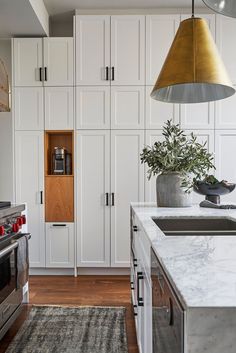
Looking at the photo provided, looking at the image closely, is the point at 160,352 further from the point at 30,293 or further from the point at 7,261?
the point at 30,293

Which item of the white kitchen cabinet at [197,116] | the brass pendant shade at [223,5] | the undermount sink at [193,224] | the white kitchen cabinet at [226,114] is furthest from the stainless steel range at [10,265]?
the white kitchen cabinet at [226,114]

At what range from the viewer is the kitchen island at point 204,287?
53 centimetres

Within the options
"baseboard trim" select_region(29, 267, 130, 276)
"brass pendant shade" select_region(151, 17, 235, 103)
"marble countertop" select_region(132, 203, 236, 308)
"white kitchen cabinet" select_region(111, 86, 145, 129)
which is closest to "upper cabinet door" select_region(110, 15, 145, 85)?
"white kitchen cabinet" select_region(111, 86, 145, 129)

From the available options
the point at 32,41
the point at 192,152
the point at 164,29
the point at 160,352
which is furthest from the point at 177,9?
the point at 160,352

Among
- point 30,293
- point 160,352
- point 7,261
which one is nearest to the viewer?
point 160,352

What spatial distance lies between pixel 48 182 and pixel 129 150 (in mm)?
961

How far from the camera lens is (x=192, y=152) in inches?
88.6

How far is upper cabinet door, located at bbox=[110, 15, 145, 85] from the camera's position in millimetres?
3596

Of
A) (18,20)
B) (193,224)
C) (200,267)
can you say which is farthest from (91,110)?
(200,267)

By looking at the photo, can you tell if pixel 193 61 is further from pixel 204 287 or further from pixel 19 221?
pixel 19 221

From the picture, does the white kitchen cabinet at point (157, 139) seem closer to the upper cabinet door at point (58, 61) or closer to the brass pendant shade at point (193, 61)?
the upper cabinet door at point (58, 61)

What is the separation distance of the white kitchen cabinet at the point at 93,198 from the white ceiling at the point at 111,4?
1377mm

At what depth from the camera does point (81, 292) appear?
3.17 m

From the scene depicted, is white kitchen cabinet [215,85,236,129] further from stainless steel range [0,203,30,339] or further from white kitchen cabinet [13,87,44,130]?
stainless steel range [0,203,30,339]
